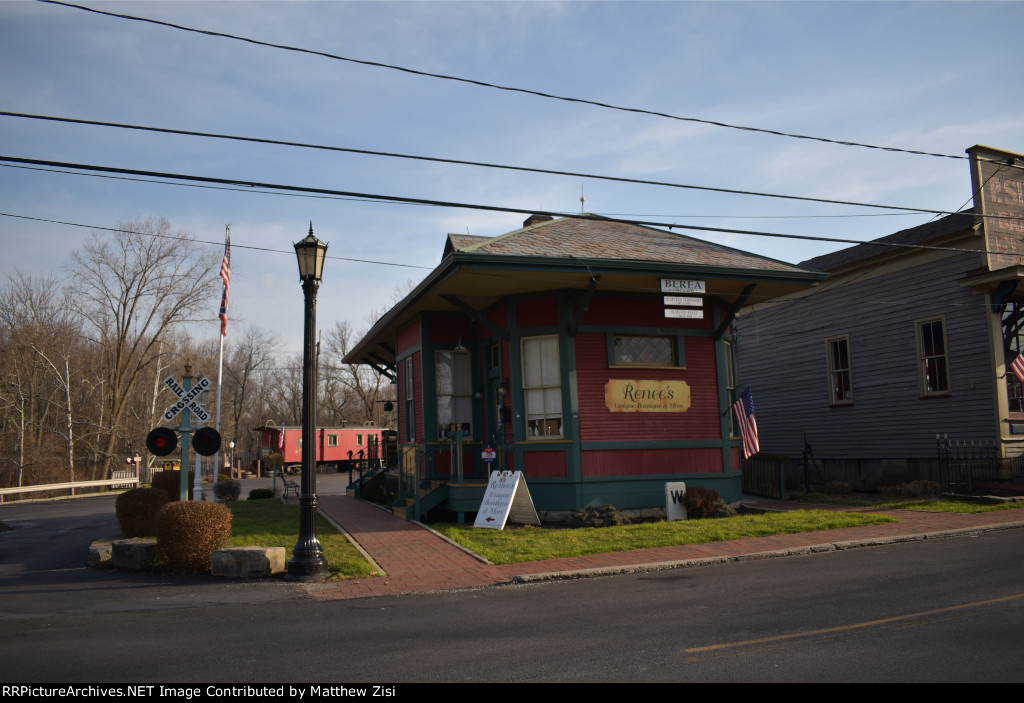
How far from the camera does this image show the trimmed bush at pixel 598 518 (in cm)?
1434

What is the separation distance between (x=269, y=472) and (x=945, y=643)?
5049cm

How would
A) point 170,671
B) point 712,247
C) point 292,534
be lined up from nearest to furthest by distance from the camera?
1. point 170,671
2. point 292,534
3. point 712,247

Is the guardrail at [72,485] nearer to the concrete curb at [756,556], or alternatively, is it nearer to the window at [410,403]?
the window at [410,403]

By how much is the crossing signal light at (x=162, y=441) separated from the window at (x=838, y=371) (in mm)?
18662

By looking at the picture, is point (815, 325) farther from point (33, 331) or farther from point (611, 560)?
point (33, 331)

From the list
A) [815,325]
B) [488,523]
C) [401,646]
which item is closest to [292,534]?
[488,523]

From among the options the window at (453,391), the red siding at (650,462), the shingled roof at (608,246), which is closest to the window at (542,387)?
the red siding at (650,462)

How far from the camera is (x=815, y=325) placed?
941 inches

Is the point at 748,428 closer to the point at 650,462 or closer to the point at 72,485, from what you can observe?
the point at 650,462

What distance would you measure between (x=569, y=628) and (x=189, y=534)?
6.44m

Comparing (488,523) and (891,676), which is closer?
(891,676)

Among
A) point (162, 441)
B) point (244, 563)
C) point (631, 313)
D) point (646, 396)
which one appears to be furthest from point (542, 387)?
point (162, 441)

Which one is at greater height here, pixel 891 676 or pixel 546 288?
pixel 546 288

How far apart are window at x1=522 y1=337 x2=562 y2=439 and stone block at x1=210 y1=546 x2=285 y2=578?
6.23 metres
